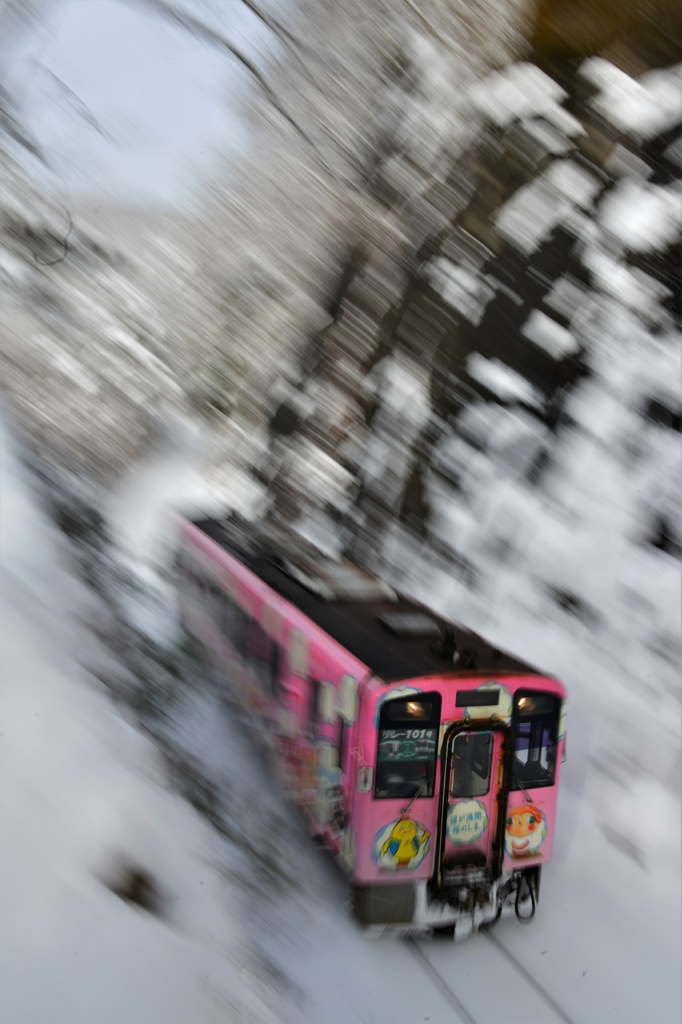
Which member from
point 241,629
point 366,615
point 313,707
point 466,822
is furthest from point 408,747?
point 241,629

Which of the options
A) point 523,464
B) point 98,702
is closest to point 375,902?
point 98,702

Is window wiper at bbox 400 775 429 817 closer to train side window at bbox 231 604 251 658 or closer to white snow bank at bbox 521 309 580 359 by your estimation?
train side window at bbox 231 604 251 658

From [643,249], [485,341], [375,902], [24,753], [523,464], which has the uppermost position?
[643,249]

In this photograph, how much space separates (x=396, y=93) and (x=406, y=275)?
10.7ft

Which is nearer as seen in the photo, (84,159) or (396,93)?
(396,93)

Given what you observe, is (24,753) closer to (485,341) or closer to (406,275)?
(485,341)

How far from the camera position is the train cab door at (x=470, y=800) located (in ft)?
18.7

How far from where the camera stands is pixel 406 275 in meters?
13.3

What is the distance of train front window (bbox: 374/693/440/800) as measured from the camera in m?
5.53

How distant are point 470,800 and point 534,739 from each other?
0.64 m

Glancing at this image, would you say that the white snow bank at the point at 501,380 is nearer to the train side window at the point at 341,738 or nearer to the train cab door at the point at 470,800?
the train cab door at the point at 470,800

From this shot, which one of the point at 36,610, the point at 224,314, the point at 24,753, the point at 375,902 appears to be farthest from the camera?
the point at 224,314

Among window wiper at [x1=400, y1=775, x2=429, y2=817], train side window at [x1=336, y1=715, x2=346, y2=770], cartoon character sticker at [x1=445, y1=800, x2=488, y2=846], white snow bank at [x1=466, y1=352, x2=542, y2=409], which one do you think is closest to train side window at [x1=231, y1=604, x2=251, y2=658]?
train side window at [x1=336, y1=715, x2=346, y2=770]

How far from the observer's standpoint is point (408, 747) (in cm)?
560
